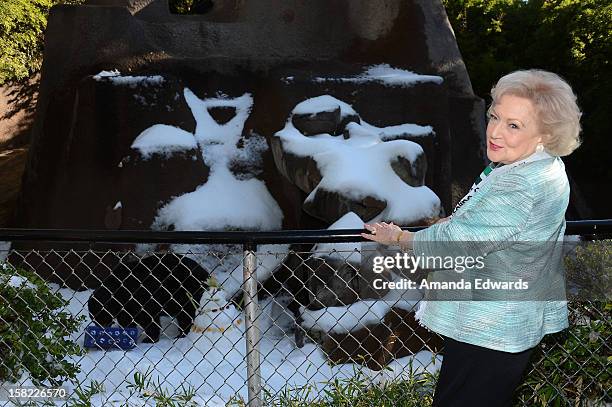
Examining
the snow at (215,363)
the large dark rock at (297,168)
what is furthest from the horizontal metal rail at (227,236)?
the large dark rock at (297,168)

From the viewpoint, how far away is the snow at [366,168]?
618cm

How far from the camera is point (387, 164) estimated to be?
643 cm

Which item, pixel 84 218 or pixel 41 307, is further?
pixel 84 218

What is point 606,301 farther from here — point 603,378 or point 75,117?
point 75,117

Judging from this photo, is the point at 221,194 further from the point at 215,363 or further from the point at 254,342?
the point at 254,342

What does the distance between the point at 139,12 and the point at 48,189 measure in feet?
7.29

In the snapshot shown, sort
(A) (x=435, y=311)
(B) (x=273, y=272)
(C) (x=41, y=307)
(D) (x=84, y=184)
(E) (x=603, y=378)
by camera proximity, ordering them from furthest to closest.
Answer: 1. (D) (x=84, y=184)
2. (B) (x=273, y=272)
3. (C) (x=41, y=307)
4. (E) (x=603, y=378)
5. (A) (x=435, y=311)

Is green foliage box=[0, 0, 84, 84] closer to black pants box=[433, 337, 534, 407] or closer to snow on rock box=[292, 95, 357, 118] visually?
snow on rock box=[292, 95, 357, 118]

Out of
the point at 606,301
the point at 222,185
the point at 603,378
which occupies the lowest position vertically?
the point at 222,185

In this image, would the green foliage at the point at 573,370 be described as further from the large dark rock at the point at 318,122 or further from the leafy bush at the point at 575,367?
the large dark rock at the point at 318,122

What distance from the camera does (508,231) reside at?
1901 millimetres

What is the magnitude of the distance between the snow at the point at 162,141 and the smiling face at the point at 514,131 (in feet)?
18.1

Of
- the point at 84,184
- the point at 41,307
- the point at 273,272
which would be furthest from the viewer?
the point at 84,184

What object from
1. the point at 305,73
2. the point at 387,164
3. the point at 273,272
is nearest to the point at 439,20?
the point at 305,73
